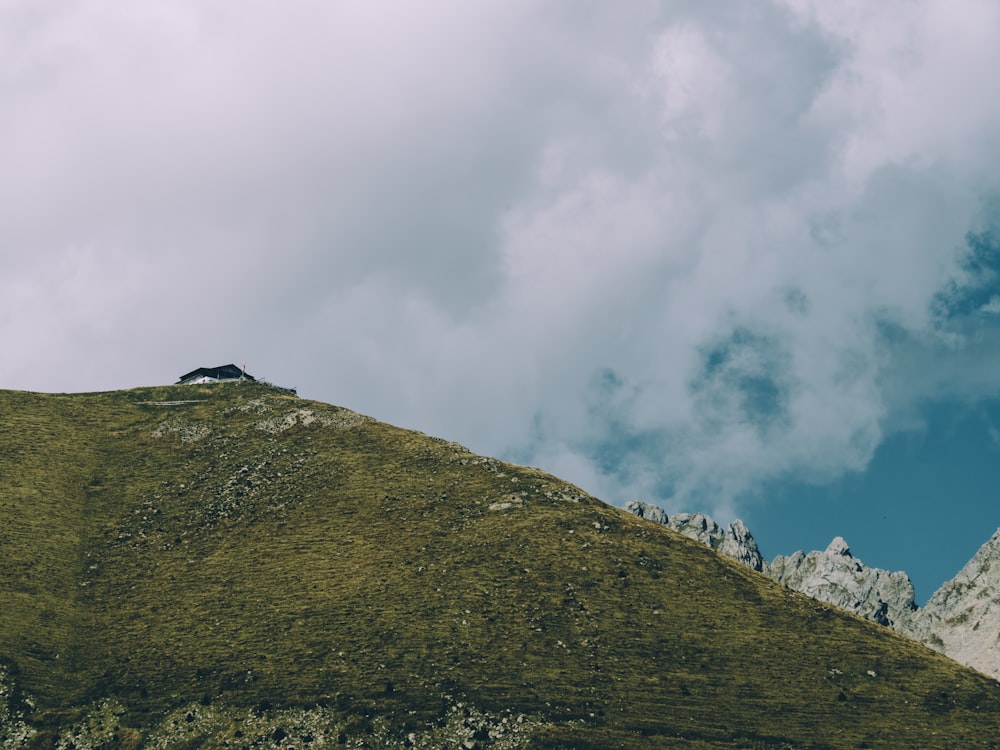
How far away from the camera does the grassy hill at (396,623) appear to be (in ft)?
260

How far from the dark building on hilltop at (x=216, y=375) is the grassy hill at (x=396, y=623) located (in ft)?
150

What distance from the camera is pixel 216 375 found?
179000mm

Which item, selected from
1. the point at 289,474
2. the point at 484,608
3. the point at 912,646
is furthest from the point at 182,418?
the point at 912,646

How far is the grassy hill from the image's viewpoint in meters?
79.2

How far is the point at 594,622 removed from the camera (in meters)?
93.8

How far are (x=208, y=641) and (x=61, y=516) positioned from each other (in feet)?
119

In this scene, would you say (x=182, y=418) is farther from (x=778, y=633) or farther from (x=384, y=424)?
(x=778, y=633)

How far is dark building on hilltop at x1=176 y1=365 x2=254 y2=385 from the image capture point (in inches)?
7013

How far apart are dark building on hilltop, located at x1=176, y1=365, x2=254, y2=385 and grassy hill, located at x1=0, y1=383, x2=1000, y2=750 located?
1795 inches

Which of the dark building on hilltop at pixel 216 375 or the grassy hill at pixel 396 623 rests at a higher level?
the dark building on hilltop at pixel 216 375

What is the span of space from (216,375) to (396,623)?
10002cm

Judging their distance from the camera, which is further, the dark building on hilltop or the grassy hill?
the dark building on hilltop

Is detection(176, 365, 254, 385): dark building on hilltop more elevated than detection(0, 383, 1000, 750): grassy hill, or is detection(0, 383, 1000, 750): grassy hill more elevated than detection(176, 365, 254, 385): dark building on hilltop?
detection(176, 365, 254, 385): dark building on hilltop

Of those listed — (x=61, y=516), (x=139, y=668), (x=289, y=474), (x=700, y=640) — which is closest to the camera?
(x=139, y=668)
